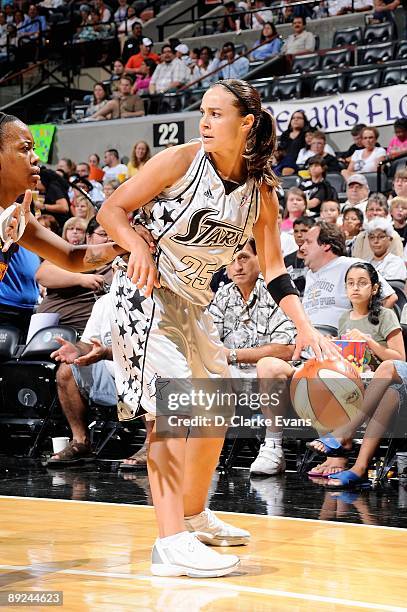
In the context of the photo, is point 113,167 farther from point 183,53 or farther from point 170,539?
point 170,539

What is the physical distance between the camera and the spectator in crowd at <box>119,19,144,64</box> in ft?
53.0

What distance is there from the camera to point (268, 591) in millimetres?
3070

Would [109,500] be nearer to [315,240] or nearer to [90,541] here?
[90,541]

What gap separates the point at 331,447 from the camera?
557 cm

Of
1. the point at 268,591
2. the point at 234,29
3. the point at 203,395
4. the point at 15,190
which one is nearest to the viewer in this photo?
the point at 268,591

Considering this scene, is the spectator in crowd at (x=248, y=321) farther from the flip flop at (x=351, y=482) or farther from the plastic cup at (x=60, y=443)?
the plastic cup at (x=60, y=443)

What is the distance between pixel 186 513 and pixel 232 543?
0.22 m

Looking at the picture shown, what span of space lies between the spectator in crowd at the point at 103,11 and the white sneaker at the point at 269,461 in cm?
1326

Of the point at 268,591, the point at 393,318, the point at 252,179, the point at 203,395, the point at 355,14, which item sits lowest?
the point at 268,591

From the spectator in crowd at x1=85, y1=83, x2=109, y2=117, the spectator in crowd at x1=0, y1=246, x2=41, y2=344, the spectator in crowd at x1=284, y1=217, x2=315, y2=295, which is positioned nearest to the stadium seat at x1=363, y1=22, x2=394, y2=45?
the spectator in crowd at x1=85, y1=83, x2=109, y2=117

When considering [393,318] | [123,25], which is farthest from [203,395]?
[123,25]

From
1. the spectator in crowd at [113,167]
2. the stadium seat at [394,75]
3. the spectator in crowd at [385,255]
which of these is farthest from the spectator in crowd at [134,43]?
the spectator in crowd at [385,255]

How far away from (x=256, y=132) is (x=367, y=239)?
13.1 ft

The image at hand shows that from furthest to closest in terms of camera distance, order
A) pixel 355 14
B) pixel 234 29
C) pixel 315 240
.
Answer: pixel 234 29 → pixel 355 14 → pixel 315 240
